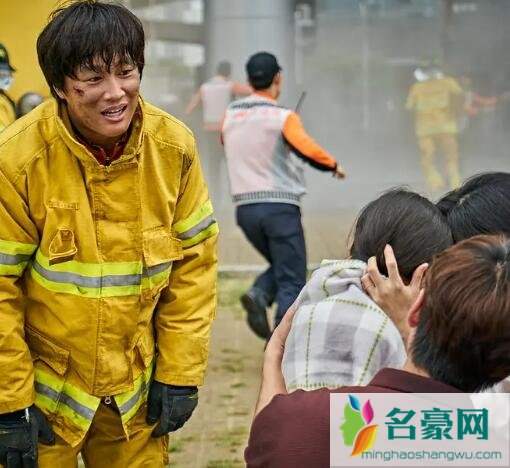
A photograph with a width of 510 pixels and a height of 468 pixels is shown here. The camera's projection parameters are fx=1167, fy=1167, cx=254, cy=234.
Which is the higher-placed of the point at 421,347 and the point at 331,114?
the point at 421,347

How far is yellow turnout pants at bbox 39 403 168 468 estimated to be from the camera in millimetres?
3277

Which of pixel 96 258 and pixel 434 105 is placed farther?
pixel 434 105

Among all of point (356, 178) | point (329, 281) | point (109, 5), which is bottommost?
point (356, 178)

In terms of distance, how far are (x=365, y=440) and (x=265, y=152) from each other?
15.5 ft

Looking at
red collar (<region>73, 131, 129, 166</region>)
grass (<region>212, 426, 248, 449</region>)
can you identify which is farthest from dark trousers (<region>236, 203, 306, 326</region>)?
red collar (<region>73, 131, 129, 166</region>)

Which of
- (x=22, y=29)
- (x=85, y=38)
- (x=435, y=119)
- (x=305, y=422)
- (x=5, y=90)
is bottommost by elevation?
(x=435, y=119)

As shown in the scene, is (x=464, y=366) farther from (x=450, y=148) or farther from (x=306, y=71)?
(x=306, y=71)

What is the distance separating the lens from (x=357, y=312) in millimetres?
2566

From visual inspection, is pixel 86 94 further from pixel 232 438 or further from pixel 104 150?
pixel 232 438

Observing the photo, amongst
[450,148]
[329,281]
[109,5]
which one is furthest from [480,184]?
[450,148]

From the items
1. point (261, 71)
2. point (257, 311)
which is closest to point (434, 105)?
point (261, 71)

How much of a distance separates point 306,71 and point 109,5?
13205 millimetres

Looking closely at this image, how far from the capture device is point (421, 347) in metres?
2.07

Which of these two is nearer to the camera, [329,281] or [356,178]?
[329,281]
